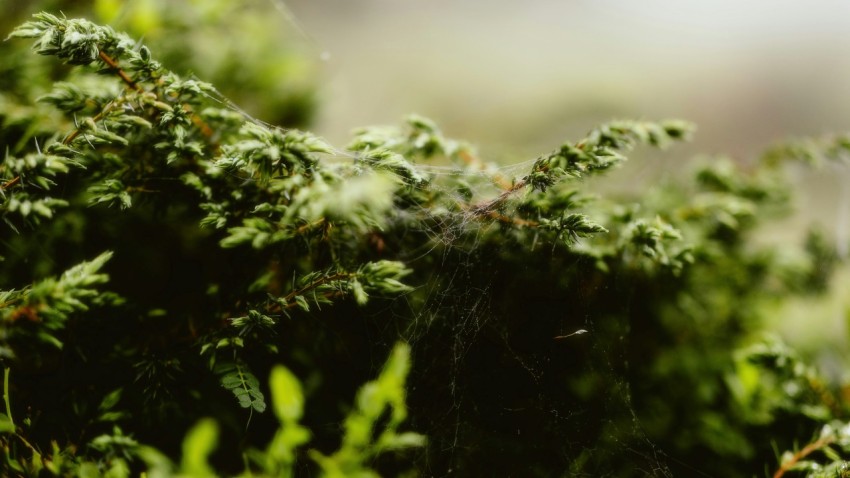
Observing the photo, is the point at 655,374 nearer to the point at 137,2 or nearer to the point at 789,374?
the point at 789,374

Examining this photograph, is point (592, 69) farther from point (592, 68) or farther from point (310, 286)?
point (310, 286)

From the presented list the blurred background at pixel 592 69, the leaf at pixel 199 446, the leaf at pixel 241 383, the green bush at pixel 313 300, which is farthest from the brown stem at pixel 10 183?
the blurred background at pixel 592 69

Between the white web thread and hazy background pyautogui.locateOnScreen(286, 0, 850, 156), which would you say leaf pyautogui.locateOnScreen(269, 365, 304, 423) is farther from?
hazy background pyautogui.locateOnScreen(286, 0, 850, 156)

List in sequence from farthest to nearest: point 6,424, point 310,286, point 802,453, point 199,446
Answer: point 802,453 → point 310,286 → point 6,424 → point 199,446

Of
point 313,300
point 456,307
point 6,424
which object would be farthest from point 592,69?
point 6,424

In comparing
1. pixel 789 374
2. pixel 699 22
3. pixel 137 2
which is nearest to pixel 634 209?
pixel 789 374
